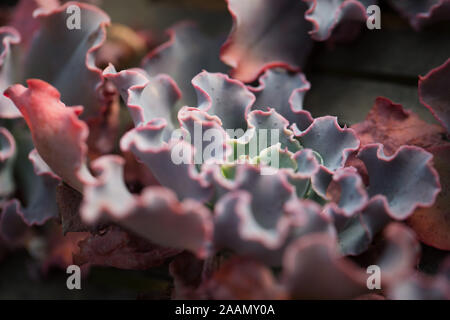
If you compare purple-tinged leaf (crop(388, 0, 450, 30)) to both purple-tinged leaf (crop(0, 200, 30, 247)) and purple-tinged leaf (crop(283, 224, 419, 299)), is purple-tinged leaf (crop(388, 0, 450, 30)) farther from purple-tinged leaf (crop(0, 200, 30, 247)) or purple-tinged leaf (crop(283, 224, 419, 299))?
purple-tinged leaf (crop(0, 200, 30, 247))

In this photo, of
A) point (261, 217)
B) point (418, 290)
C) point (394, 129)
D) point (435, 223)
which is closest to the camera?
point (418, 290)

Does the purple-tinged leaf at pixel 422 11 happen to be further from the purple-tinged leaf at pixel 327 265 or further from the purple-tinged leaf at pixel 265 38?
the purple-tinged leaf at pixel 327 265

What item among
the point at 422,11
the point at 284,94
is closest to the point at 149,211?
the point at 284,94

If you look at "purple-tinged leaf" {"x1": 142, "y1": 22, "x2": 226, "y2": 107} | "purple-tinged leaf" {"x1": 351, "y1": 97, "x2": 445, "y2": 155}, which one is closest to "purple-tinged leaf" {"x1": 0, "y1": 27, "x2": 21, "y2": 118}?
"purple-tinged leaf" {"x1": 142, "y1": 22, "x2": 226, "y2": 107}

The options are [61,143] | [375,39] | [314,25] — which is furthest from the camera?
[375,39]

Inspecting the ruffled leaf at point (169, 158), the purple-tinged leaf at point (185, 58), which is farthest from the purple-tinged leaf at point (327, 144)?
the purple-tinged leaf at point (185, 58)

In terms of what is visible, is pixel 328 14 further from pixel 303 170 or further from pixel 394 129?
pixel 303 170
